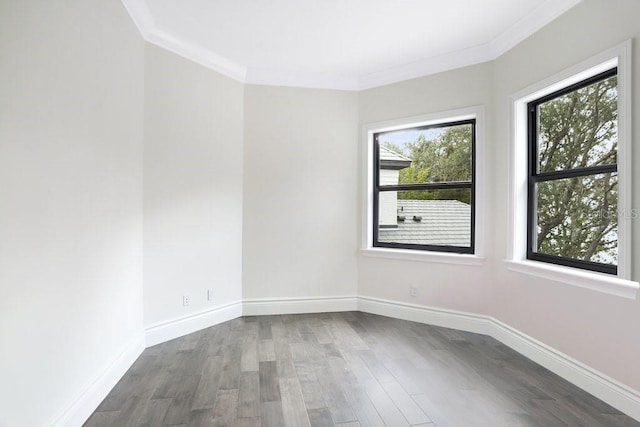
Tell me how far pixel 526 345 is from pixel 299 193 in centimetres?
261

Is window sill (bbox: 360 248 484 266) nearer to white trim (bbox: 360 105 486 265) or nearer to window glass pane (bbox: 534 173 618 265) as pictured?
white trim (bbox: 360 105 486 265)

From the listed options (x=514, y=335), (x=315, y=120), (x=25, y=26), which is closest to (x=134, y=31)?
(x=25, y=26)

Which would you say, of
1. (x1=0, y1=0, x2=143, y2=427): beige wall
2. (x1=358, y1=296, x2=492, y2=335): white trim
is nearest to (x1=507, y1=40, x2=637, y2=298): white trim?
(x1=358, y1=296, x2=492, y2=335): white trim

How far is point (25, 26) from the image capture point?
1.63m

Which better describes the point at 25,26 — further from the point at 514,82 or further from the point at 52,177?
the point at 514,82

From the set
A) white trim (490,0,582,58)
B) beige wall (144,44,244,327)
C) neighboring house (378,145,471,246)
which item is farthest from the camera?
neighboring house (378,145,471,246)

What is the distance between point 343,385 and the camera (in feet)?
8.32

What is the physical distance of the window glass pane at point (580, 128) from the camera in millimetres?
2477

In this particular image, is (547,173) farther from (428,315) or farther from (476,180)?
(428,315)

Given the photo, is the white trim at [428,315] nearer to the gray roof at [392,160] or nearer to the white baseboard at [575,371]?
the white baseboard at [575,371]

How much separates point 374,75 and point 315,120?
2.70ft

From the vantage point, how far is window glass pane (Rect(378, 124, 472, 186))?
12.6 feet

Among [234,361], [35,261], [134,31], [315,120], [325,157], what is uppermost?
[134,31]

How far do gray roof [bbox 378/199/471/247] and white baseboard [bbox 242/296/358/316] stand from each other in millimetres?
874
